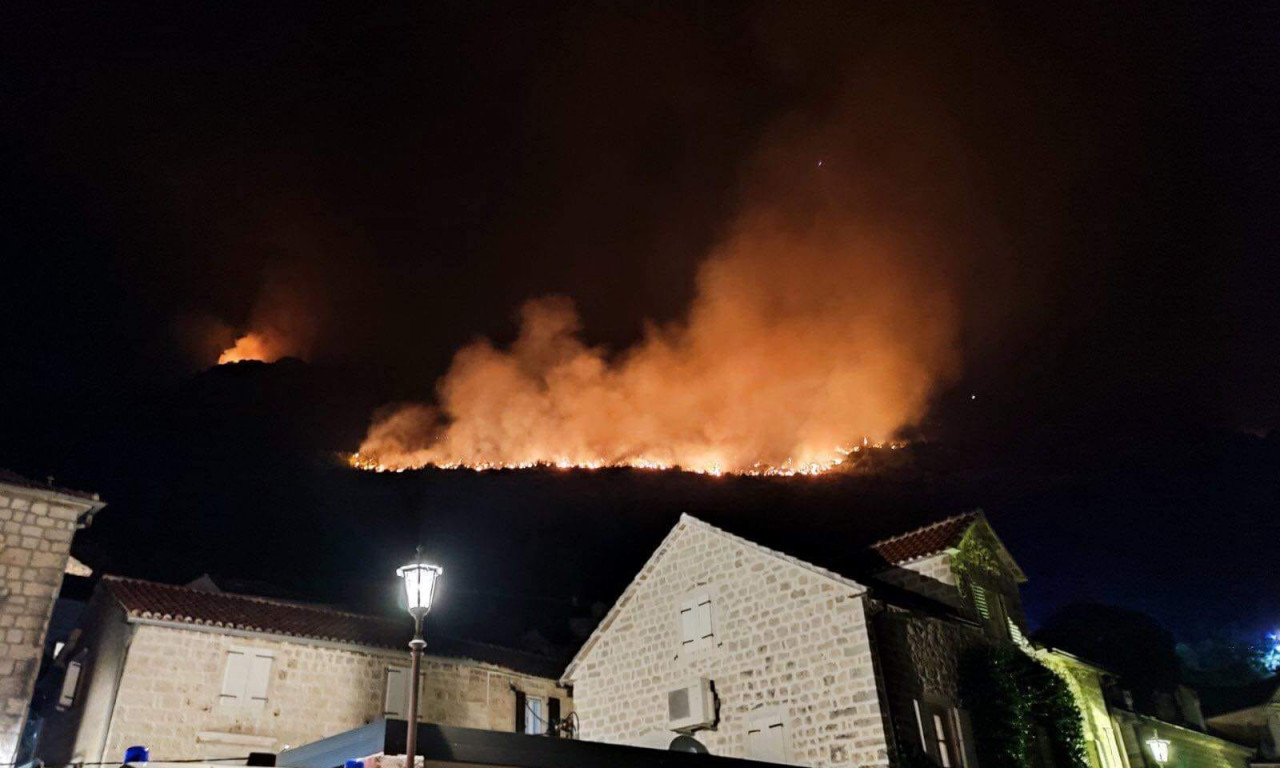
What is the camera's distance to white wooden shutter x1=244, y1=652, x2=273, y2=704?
20656 mm

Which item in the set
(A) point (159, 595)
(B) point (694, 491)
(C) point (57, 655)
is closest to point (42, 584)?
(A) point (159, 595)

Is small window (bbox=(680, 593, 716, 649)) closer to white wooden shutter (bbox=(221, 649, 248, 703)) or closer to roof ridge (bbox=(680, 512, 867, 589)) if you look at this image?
roof ridge (bbox=(680, 512, 867, 589))

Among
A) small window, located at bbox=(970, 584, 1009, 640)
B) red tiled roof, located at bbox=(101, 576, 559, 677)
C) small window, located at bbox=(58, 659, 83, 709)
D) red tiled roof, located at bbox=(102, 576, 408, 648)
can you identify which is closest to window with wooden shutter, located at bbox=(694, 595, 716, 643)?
small window, located at bbox=(970, 584, 1009, 640)

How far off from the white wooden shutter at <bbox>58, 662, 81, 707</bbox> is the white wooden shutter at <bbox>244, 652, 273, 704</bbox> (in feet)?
19.7

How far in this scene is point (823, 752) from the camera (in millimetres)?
16703

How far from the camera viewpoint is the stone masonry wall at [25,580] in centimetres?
1806

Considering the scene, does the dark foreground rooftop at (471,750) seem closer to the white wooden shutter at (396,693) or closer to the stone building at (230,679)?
the stone building at (230,679)

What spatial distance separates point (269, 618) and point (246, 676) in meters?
1.79

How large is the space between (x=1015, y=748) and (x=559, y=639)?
3100 cm

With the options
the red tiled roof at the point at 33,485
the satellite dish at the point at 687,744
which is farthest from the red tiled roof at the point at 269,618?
the satellite dish at the point at 687,744

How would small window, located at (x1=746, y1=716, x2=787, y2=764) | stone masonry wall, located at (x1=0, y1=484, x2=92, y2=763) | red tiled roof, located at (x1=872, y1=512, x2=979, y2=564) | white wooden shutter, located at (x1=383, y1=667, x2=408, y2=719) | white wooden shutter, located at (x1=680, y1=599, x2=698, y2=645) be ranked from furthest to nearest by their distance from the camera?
1. white wooden shutter, located at (x1=383, y1=667, x2=408, y2=719)
2. red tiled roof, located at (x1=872, y1=512, x2=979, y2=564)
3. white wooden shutter, located at (x1=680, y1=599, x2=698, y2=645)
4. stone masonry wall, located at (x1=0, y1=484, x2=92, y2=763)
5. small window, located at (x1=746, y1=716, x2=787, y2=764)

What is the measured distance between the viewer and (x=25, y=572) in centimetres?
1919

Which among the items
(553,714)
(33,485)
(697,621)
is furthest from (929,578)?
(33,485)

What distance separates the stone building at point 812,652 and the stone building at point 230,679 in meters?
4.16
